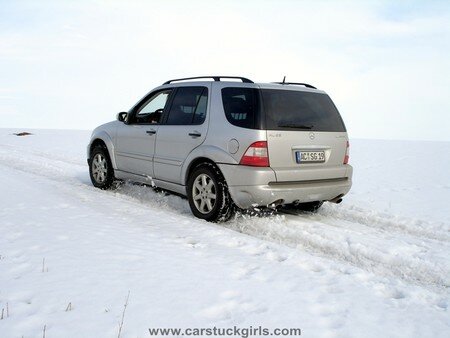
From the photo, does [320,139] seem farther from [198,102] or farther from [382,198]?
[382,198]

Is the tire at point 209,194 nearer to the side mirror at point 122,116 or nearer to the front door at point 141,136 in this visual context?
the front door at point 141,136

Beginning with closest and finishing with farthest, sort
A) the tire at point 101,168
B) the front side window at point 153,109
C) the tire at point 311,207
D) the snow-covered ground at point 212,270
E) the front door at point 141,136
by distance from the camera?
the snow-covered ground at point 212,270 < the tire at point 311,207 < the front door at point 141,136 < the front side window at point 153,109 < the tire at point 101,168

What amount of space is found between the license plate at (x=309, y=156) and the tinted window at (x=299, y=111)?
30 cm

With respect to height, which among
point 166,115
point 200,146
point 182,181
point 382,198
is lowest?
point 382,198

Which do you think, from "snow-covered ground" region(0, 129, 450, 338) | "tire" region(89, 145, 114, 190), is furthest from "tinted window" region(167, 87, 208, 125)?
"tire" region(89, 145, 114, 190)

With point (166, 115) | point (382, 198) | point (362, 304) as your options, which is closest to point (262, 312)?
point (362, 304)

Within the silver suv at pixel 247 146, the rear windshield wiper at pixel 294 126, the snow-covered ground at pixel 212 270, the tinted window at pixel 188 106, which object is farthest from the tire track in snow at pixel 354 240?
the tinted window at pixel 188 106

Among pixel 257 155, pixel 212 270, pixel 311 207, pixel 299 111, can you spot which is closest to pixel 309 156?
pixel 299 111

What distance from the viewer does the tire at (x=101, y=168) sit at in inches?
284

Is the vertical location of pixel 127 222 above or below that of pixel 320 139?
below

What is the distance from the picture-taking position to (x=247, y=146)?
15.5 ft

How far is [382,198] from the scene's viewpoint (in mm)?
7746

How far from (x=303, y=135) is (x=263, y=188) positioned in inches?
33.1

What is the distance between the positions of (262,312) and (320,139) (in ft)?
9.43
